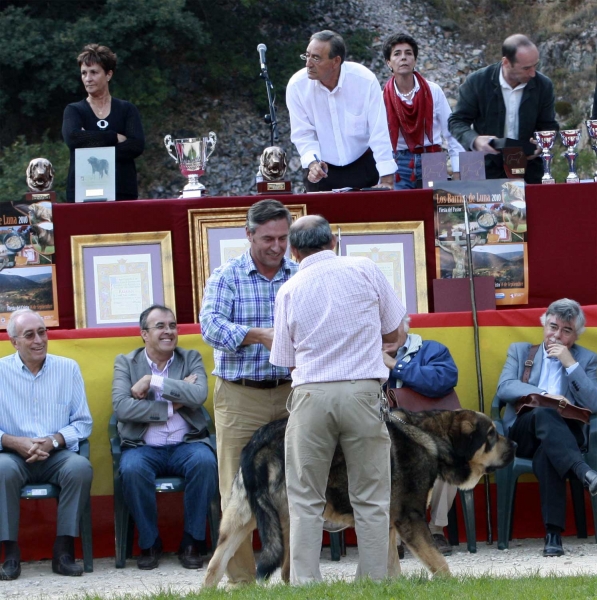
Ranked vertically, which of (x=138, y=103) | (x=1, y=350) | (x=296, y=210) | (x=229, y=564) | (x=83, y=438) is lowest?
(x=229, y=564)

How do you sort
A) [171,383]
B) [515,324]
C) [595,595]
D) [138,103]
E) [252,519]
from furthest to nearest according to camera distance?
[138,103] → [515,324] → [171,383] → [252,519] → [595,595]

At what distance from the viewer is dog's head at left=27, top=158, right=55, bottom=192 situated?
24.3 feet

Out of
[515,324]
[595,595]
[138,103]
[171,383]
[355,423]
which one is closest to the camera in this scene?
[595,595]

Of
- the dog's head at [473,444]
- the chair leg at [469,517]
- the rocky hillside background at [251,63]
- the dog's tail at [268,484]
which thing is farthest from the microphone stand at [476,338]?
the rocky hillside background at [251,63]

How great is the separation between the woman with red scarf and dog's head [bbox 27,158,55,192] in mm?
2651

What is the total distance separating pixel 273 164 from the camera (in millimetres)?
7434

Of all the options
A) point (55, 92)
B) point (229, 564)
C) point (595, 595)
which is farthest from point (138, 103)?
point (595, 595)

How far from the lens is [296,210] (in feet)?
23.9

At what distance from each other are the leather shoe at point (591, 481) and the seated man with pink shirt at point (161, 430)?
2144 mm

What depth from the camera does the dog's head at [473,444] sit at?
5812 mm

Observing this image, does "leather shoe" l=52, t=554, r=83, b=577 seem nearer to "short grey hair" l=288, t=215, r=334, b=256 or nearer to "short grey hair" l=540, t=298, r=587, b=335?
"short grey hair" l=288, t=215, r=334, b=256

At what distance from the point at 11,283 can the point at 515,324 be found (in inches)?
129

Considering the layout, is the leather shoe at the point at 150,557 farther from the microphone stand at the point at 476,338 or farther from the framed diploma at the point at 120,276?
the microphone stand at the point at 476,338

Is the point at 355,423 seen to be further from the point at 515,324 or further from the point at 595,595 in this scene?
the point at 515,324
